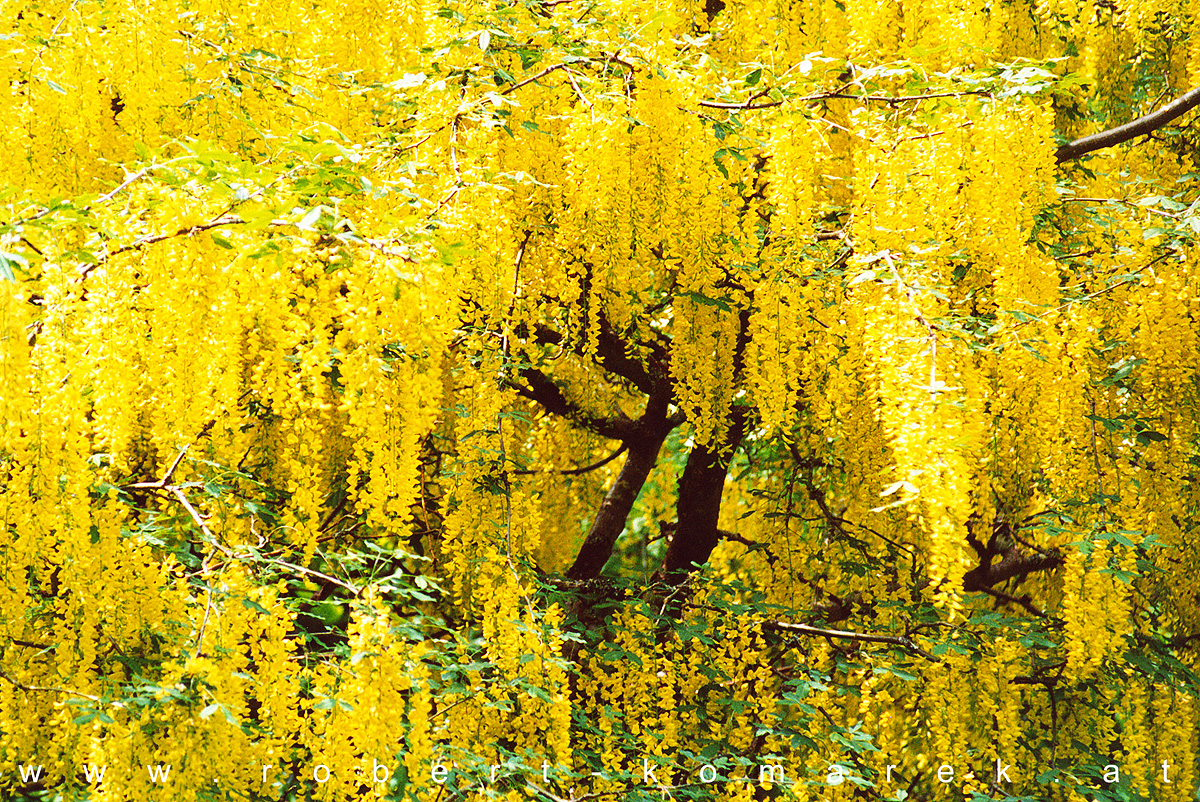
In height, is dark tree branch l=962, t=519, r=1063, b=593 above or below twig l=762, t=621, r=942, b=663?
above

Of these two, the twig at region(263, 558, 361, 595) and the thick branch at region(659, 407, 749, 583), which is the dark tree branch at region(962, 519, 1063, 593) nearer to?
the thick branch at region(659, 407, 749, 583)

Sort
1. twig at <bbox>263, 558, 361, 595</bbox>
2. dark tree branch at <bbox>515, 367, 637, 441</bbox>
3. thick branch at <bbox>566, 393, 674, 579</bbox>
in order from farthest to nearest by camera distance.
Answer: thick branch at <bbox>566, 393, 674, 579</bbox>, dark tree branch at <bbox>515, 367, 637, 441</bbox>, twig at <bbox>263, 558, 361, 595</bbox>

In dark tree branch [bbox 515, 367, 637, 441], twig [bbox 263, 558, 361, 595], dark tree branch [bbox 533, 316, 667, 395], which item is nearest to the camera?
twig [bbox 263, 558, 361, 595]

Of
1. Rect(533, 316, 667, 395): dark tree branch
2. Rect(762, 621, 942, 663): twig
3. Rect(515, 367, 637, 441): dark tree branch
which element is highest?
Rect(533, 316, 667, 395): dark tree branch

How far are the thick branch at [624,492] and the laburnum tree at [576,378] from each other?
345mm

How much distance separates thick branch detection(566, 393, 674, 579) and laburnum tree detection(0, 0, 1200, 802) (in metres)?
0.34

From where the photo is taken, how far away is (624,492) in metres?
5.31

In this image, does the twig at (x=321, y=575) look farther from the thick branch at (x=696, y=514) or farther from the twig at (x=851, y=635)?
the thick branch at (x=696, y=514)

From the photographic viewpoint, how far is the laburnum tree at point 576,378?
254cm

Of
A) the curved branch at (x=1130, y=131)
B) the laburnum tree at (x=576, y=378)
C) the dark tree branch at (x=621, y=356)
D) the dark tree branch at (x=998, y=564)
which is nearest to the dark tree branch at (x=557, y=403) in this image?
the laburnum tree at (x=576, y=378)

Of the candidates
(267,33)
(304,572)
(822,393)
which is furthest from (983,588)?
(267,33)

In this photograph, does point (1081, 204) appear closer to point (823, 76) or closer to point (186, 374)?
point (823, 76)

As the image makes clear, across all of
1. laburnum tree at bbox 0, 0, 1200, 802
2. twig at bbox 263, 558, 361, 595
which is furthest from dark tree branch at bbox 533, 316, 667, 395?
twig at bbox 263, 558, 361, 595

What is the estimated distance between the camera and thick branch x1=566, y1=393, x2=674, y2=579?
16.9 feet
